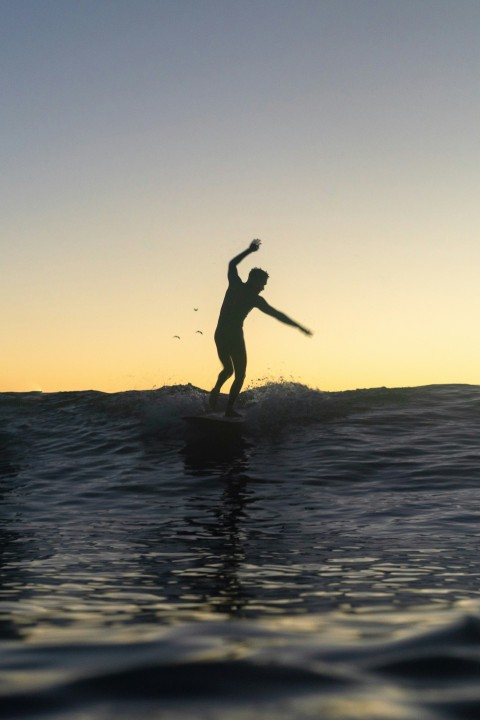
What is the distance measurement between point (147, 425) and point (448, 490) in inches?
260

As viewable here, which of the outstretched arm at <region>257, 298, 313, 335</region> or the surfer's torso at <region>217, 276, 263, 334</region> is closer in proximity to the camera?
the surfer's torso at <region>217, 276, 263, 334</region>

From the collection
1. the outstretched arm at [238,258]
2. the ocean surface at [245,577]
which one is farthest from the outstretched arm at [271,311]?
the ocean surface at [245,577]

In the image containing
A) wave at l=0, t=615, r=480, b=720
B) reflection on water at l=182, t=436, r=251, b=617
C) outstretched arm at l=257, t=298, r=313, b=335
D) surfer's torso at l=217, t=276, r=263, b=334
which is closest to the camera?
wave at l=0, t=615, r=480, b=720

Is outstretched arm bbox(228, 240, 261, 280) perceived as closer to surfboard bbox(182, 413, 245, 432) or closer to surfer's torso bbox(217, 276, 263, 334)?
surfer's torso bbox(217, 276, 263, 334)

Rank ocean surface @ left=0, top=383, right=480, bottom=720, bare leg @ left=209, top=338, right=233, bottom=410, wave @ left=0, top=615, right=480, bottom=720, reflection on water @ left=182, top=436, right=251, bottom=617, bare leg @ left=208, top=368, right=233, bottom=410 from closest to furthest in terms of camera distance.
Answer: wave @ left=0, top=615, right=480, bottom=720, ocean surface @ left=0, top=383, right=480, bottom=720, reflection on water @ left=182, top=436, right=251, bottom=617, bare leg @ left=209, top=338, right=233, bottom=410, bare leg @ left=208, top=368, right=233, bottom=410

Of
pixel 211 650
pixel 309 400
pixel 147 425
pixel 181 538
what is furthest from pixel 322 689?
pixel 309 400

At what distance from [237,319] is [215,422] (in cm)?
171

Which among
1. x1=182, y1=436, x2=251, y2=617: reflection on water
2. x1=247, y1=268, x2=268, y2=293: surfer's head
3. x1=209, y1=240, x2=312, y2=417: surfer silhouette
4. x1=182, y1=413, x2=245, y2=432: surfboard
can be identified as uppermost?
x1=247, y1=268, x2=268, y2=293: surfer's head

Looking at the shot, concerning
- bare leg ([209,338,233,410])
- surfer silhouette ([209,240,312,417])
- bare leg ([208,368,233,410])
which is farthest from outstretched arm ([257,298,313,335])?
bare leg ([208,368,233,410])

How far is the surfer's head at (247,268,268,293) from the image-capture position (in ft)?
36.1

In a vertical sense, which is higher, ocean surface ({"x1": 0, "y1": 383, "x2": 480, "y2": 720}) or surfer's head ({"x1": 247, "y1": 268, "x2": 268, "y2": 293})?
surfer's head ({"x1": 247, "y1": 268, "x2": 268, "y2": 293})

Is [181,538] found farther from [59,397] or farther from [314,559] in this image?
[59,397]

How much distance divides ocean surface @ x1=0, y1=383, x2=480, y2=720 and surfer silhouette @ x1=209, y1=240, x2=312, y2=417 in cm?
115

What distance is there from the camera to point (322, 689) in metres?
1.99
